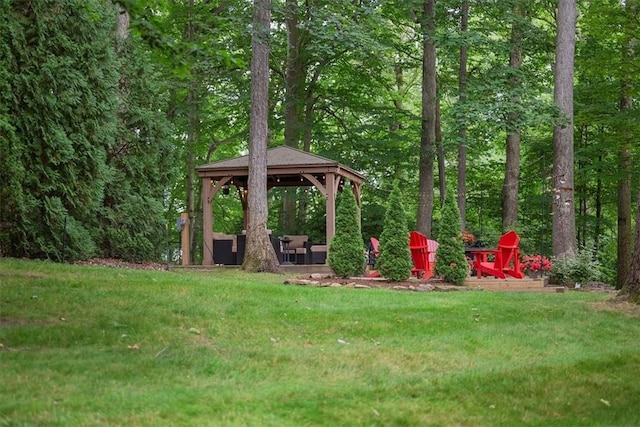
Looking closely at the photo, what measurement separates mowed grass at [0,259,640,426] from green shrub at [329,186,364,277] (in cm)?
373

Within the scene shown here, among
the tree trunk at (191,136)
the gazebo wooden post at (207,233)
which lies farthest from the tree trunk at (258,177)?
the tree trunk at (191,136)

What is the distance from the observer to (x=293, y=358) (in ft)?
18.9

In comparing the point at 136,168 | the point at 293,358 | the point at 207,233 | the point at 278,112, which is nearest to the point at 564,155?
the point at 207,233

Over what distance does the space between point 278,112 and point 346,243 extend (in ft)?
39.6

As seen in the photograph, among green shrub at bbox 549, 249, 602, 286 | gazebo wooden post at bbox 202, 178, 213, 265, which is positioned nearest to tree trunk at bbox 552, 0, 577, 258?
green shrub at bbox 549, 249, 602, 286

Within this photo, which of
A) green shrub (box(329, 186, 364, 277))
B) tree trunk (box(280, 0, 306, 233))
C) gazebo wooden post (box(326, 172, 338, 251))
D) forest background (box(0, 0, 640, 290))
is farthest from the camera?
tree trunk (box(280, 0, 306, 233))

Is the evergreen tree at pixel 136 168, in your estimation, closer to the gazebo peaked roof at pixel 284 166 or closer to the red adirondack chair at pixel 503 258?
the gazebo peaked roof at pixel 284 166

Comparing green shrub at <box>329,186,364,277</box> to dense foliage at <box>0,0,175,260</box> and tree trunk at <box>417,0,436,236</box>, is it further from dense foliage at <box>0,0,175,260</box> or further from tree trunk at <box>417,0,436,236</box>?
tree trunk at <box>417,0,436,236</box>

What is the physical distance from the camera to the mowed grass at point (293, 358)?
4445 millimetres

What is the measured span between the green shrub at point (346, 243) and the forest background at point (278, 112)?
1818 mm

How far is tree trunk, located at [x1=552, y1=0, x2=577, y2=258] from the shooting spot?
14.6 metres

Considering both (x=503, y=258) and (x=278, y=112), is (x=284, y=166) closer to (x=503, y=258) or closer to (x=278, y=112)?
(x=503, y=258)

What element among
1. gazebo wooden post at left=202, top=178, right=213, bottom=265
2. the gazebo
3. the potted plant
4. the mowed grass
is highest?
the gazebo

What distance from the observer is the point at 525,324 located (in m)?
7.91
